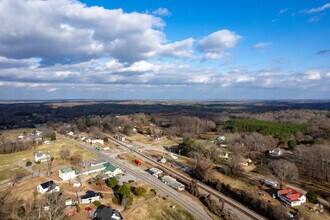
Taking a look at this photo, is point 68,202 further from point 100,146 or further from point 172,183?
point 100,146

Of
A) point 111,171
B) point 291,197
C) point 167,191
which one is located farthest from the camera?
point 111,171

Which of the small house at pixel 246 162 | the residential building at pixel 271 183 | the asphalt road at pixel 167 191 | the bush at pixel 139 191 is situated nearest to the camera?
the asphalt road at pixel 167 191

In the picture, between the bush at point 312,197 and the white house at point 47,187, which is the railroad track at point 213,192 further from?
the white house at point 47,187

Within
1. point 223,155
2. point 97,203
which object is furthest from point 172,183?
point 223,155

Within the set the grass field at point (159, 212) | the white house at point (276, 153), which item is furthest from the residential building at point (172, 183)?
the white house at point (276, 153)

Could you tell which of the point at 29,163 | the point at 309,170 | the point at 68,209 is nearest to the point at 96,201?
the point at 68,209

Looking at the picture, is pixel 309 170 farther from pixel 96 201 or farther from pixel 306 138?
pixel 96 201
